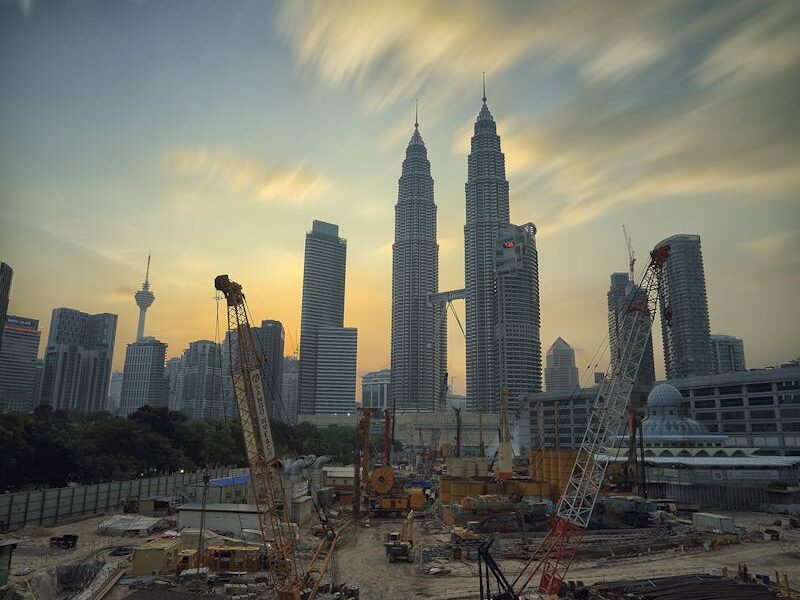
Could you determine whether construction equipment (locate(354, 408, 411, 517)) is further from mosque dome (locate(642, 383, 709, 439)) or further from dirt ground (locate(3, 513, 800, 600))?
mosque dome (locate(642, 383, 709, 439))

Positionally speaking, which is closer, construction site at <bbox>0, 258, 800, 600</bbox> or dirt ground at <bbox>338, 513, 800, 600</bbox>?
construction site at <bbox>0, 258, 800, 600</bbox>

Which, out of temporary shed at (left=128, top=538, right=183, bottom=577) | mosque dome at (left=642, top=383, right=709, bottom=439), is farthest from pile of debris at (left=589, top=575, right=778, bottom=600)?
mosque dome at (left=642, top=383, right=709, bottom=439)

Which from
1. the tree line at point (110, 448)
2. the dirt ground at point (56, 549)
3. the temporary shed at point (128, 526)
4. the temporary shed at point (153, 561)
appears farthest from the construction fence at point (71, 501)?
the temporary shed at point (153, 561)

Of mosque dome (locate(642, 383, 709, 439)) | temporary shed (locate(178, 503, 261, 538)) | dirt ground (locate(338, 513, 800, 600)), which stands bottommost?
dirt ground (locate(338, 513, 800, 600))

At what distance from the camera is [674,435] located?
368ft

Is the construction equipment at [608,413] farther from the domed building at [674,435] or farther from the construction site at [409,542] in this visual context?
the domed building at [674,435]

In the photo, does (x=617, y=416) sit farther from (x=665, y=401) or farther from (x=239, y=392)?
(x=665, y=401)

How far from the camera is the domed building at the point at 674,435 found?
343ft

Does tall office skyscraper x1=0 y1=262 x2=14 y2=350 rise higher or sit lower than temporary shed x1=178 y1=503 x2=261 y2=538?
higher

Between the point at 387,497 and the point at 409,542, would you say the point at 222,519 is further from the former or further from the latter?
the point at 387,497

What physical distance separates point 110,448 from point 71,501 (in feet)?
90.0

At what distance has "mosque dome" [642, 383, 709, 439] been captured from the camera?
113125mm

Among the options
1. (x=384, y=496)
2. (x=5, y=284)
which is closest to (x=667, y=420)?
(x=384, y=496)

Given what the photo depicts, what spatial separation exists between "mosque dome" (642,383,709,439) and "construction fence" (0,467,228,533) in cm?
9259
